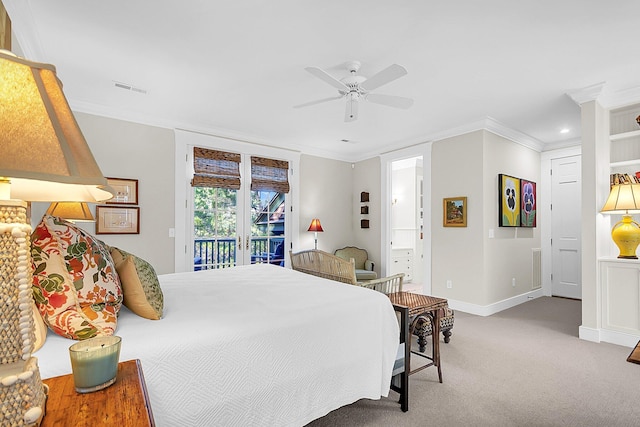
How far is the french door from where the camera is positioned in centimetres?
445

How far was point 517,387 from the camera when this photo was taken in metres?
2.38

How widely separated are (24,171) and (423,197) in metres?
4.97

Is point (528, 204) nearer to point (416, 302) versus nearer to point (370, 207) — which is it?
point (370, 207)

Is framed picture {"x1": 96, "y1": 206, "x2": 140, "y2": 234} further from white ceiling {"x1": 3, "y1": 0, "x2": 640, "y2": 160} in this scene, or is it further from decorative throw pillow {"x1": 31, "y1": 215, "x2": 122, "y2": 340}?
decorative throw pillow {"x1": 31, "y1": 215, "x2": 122, "y2": 340}

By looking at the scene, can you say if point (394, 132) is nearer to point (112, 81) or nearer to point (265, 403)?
point (112, 81)

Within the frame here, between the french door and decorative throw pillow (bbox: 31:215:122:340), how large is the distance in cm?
316

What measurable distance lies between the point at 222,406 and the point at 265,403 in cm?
21

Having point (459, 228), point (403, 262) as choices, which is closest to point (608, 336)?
point (459, 228)

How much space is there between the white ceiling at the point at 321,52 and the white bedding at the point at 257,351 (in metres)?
1.80

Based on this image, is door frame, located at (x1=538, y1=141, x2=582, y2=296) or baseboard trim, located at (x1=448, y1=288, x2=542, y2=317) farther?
door frame, located at (x1=538, y1=141, x2=582, y2=296)

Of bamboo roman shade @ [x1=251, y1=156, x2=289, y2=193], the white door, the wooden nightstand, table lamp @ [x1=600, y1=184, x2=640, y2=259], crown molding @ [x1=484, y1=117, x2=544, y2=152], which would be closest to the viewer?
the wooden nightstand

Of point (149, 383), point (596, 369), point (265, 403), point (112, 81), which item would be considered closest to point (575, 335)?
point (596, 369)

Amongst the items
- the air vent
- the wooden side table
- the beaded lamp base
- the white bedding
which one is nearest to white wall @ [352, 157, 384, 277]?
the wooden side table

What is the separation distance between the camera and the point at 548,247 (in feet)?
A: 17.7
